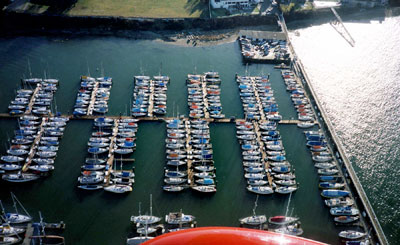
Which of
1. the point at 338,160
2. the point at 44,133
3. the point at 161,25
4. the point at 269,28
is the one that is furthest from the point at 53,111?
the point at 269,28

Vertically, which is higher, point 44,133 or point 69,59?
point 69,59

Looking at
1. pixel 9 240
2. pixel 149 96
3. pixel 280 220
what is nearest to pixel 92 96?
pixel 149 96

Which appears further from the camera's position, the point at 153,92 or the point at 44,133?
the point at 153,92

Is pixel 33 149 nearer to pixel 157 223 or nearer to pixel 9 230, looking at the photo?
pixel 9 230

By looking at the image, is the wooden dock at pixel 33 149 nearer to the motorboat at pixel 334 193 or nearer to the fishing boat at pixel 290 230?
the fishing boat at pixel 290 230

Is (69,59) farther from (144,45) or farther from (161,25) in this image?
(161,25)

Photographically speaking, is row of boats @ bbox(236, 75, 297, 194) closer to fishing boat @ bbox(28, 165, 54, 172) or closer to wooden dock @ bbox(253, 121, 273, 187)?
wooden dock @ bbox(253, 121, 273, 187)

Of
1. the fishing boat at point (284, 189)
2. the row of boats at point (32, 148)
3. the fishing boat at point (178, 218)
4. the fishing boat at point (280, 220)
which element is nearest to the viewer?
the fishing boat at point (178, 218)

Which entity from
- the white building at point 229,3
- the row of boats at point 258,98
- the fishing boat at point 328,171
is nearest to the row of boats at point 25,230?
the row of boats at point 258,98
